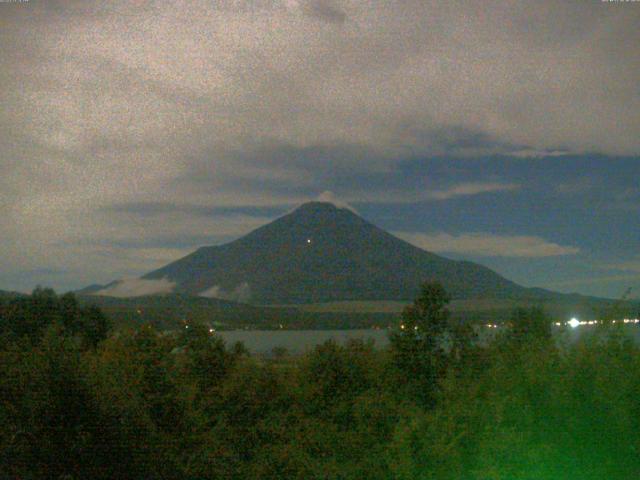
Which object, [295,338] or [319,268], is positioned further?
[319,268]

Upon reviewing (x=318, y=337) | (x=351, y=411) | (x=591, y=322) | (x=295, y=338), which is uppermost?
(x=591, y=322)

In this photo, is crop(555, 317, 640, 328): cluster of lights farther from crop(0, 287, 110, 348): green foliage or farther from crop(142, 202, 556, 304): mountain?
crop(142, 202, 556, 304): mountain

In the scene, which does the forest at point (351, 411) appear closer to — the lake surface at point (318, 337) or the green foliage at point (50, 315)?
the lake surface at point (318, 337)

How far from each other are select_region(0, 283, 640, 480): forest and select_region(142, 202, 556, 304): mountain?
36.4 m

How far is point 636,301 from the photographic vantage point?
774 centimetres

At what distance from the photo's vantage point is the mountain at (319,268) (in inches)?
2837

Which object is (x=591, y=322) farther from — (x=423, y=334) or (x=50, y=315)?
Result: (x=50, y=315)

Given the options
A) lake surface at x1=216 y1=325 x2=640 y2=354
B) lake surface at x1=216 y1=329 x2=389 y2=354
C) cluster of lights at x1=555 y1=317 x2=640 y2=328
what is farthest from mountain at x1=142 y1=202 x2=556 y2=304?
cluster of lights at x1=555 y1=317 x2=640 y2=328

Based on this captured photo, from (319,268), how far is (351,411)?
79.2 meters

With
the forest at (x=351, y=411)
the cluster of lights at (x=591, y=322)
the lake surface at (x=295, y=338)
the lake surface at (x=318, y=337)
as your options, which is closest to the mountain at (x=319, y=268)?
the lake surface at (x=295, y=338)

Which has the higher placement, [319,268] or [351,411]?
[319,268]

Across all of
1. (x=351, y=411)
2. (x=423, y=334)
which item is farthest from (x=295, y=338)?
(x=351, y=411)

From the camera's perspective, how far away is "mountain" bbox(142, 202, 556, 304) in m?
72.1

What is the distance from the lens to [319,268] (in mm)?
93500
